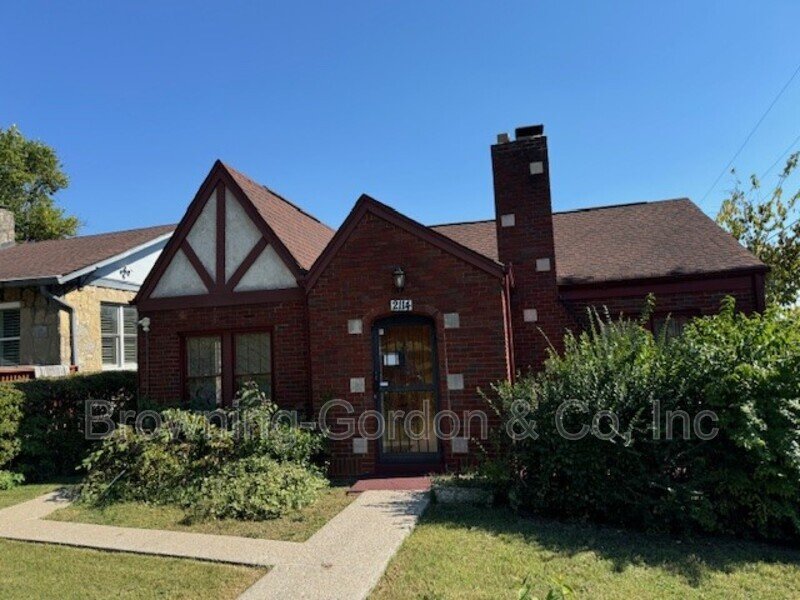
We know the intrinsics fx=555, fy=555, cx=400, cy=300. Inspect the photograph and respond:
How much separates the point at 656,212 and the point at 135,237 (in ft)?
47.5

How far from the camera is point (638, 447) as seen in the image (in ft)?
19.6

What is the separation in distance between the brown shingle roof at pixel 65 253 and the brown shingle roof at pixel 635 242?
895 centimetres

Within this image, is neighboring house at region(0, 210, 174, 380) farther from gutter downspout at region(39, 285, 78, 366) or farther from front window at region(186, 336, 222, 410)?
front window at region(186, 336, 222, 410)

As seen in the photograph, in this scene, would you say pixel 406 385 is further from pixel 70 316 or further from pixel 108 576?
pixel 70 316

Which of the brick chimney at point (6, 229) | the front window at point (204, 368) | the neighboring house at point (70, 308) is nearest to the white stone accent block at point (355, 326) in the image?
the front window at point (204, 368)

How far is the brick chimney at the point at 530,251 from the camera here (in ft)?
32.3

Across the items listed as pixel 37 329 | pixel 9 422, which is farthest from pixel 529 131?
pixel 37 329

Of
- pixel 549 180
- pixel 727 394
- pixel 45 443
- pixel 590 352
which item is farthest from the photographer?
pixel 549 180

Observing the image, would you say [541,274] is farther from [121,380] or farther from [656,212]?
[121,380]

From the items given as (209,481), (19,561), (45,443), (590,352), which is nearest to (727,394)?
(590,352)

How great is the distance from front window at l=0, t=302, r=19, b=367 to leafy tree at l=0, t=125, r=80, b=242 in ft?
64.0

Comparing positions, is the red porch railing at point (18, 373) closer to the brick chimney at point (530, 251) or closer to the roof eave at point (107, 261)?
the roof eave at point (107, 261)

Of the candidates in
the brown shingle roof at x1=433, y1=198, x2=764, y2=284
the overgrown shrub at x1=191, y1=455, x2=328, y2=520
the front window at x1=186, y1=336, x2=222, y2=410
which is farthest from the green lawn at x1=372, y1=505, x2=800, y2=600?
the brown shingle roof at x1=433, y1=198, x2=764, y2=284

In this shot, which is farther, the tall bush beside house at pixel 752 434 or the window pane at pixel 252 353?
the window pane at pixel 252 353
